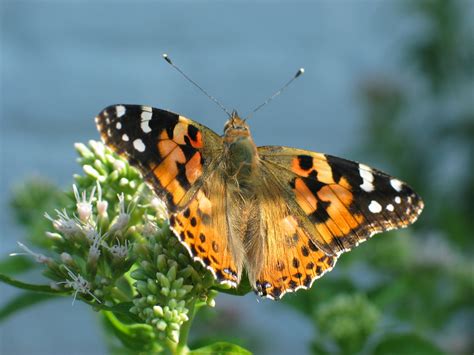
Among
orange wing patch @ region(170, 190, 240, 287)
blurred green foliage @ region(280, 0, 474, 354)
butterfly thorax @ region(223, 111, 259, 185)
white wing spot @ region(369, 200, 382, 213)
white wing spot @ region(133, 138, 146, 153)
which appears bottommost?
orange wing patch @ region(170, 190, 240, 287)

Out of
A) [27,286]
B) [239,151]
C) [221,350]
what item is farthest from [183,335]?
[239,151]

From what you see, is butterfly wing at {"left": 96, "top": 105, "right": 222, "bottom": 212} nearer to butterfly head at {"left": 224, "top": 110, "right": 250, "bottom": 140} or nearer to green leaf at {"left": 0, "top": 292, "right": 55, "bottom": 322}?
butterfly head at {"left": 224, "top": 110, "right": 250, "bottom": 140}

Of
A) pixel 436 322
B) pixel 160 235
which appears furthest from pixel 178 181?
pixel 436 322

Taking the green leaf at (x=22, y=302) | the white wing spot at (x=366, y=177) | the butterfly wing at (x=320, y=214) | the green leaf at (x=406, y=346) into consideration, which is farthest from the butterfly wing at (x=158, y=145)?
the green leaf at (x=406, y=346)

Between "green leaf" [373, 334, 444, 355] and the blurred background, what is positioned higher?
the blurred background

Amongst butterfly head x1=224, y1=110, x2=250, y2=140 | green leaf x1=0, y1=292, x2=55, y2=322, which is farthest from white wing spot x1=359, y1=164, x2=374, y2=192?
green leaf x1=0, y1=292, x2=55, y2=322

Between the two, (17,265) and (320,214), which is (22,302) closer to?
(17,265)
